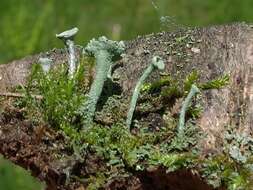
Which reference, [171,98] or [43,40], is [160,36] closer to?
[171,98]

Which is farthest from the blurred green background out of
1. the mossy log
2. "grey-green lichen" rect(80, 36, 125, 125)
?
"grey-green lichen" rect(80, 36, 125, 125)

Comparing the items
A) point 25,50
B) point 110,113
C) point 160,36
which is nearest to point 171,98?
point 110,113

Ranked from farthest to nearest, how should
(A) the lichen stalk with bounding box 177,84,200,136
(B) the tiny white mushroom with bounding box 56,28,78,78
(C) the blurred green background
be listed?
(C) the blurred green background → (B) the tiny white mushroom with bounding box 56,28,78,78 → (A) the lichen stalk with bounding box 177,84,200,136

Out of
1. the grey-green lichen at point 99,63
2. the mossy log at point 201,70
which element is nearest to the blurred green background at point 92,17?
the mossy log at point 201,70

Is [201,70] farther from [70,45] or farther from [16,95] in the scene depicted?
[16,95]

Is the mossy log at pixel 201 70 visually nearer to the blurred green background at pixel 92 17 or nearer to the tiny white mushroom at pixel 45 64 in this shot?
the tiny white mushroom at pixel 45 64

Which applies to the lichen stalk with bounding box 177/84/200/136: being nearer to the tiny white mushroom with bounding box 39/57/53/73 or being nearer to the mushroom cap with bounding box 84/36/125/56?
the mushroom cap with bounding box 84/36/125/56

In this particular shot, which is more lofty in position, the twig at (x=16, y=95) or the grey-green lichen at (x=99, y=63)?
the grey-green lichen at (x=99, y=63)
